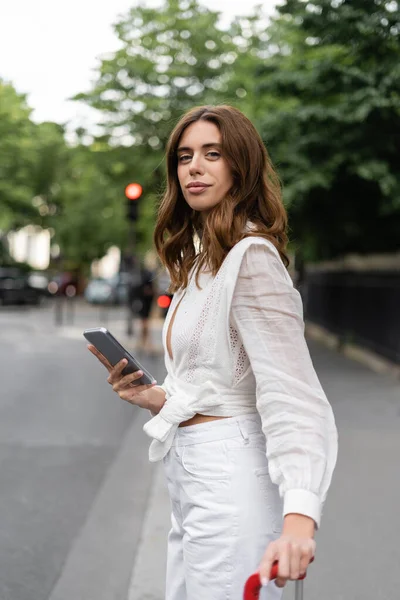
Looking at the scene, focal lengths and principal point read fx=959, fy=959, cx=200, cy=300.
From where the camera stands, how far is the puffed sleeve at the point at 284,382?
1919 millimetres

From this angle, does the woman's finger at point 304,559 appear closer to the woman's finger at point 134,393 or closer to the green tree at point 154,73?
the woman's finger at point 134,393

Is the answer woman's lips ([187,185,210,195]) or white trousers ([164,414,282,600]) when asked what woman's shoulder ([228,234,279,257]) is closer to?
woman's lips ([187,185,210,195])

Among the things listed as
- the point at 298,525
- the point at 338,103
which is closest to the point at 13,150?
the point at 338,103

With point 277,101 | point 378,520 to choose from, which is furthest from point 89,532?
point 277,101

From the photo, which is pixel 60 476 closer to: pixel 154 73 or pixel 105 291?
pixel 154 73

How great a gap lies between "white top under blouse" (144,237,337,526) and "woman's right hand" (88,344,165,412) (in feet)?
0.42

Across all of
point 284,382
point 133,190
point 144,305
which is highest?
point 133,190

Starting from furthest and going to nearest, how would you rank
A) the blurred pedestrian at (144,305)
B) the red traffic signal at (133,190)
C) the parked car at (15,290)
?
the parked car at (15,290)
the red traffic signal at (133,190)
the blurred pedestrian at (144,305)

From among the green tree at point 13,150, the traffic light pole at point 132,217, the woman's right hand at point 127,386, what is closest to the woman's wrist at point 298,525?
the woman's right hand at point 127,386

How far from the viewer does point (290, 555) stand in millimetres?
1797

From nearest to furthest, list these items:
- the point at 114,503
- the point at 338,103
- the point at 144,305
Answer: the point at 114,503 < the point at 338,103 < the point at 144,305

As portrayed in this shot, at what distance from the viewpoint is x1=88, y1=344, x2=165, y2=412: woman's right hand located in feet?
7.37

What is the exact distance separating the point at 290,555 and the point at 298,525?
2.8 inches

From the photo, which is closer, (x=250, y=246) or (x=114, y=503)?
(x=250, y=246)
